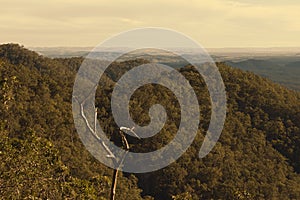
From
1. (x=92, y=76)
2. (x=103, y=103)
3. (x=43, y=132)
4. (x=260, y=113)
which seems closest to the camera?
(x=43, y=132)

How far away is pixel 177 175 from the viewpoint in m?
53.5

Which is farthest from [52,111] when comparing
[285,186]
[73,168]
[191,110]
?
[285,186]

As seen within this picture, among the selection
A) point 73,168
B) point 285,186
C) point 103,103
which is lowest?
point 285,186

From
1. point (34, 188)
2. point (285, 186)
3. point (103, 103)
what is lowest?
point (285, 186)

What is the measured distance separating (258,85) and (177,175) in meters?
38.4

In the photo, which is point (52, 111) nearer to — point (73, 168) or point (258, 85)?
point (73, 168)

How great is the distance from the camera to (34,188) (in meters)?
11.9

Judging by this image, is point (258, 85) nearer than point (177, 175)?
No

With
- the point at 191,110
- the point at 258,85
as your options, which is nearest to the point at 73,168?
the point at 191,110

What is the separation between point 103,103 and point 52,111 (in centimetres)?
1282

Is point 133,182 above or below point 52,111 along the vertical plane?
below

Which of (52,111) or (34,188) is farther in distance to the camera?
(52,111)

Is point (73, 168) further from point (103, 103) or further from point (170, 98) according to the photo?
point (170, 98)

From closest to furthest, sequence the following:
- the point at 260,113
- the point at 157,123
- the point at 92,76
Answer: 1. the point at 157,123
2. the point at 260,113
3. the point at 92,76
